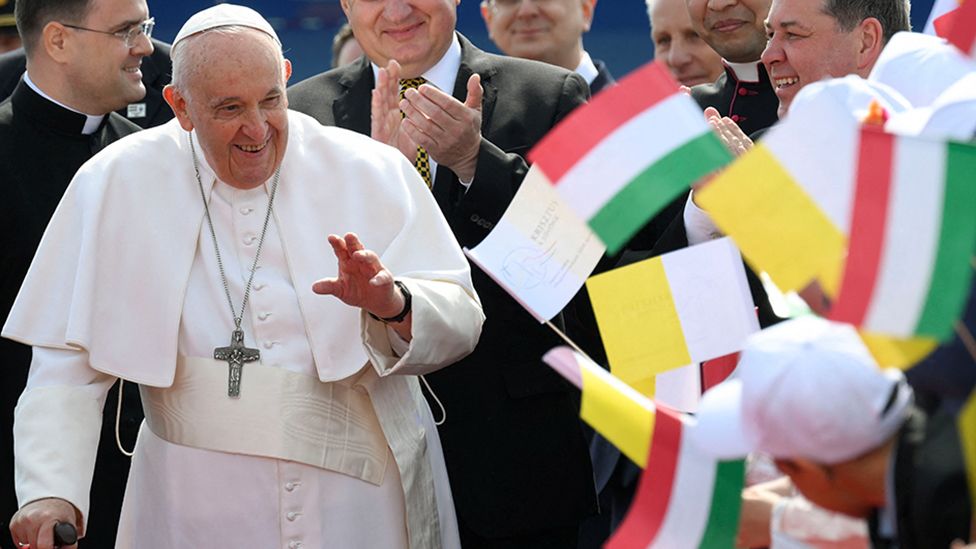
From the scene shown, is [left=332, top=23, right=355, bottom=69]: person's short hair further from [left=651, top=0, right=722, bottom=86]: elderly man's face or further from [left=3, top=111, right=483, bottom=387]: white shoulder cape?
[left=3, top=111, right=483, bottom=387]: white shoulder cape

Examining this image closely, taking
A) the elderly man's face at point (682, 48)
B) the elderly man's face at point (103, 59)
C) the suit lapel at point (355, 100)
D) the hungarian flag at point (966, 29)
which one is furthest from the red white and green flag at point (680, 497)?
the elderly man's face at point (682, 48)

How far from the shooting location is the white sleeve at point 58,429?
3.85 meters

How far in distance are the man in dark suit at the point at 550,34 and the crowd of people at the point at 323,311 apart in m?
1.94

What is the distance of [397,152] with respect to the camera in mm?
4254

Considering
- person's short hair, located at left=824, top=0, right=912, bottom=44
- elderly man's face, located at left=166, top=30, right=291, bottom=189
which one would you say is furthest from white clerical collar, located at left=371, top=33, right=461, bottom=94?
person's short hair, located at left=824, top=0, right=912, bottom=44

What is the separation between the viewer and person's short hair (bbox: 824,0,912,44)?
14.5 ft

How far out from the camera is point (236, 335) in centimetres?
394

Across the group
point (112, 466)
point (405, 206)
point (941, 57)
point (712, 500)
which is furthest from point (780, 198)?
point (112, 466)

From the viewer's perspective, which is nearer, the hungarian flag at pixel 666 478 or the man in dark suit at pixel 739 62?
the hungarian flag at pixel 666 478

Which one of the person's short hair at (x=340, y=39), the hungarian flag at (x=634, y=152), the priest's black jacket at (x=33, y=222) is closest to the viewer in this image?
the hungarian flag at (x=634, y=152)

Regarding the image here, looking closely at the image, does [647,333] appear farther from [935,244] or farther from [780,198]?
[935,244]

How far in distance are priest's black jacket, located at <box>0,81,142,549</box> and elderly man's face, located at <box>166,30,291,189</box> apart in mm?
1074

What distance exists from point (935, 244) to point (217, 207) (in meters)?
2.22

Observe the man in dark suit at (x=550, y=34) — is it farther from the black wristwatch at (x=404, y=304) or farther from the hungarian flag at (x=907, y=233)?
the hungarian flag at (x=907, y=233)
